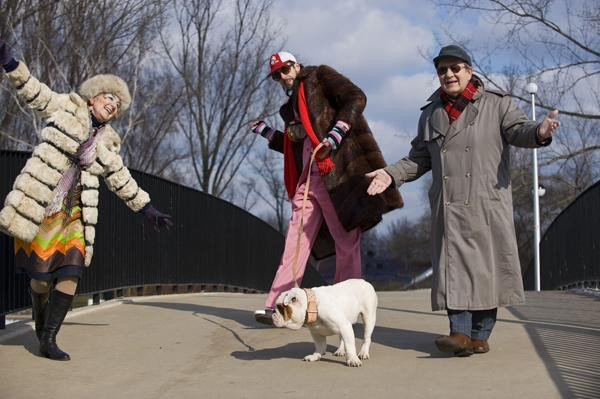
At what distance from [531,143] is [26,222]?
3225 mm

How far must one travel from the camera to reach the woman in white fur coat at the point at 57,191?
5879 millimetres

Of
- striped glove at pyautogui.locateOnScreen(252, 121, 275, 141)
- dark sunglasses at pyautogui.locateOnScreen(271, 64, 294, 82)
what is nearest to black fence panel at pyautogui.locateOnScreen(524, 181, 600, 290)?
striped glove at pyautogui.locateOnScreen(252, 121, 275, 141)

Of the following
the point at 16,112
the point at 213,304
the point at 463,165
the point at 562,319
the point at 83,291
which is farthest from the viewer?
the point at 16,112

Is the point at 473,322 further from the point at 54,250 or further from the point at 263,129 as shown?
the point at 54,250

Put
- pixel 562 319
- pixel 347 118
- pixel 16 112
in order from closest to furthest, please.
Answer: pixel 347 118 < pixel 562 319 < pixel 16 112

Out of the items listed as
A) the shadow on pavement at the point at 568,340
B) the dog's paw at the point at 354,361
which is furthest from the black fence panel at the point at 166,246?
the shadow on pavement at the point at 568,340

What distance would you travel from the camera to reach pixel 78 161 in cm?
618

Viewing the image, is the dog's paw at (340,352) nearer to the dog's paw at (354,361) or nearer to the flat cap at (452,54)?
the dog's paw at (354,361)

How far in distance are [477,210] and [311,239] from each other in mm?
1737

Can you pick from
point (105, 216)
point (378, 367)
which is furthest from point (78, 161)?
point (105, 216)

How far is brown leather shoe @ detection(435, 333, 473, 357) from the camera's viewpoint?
5.73 metres

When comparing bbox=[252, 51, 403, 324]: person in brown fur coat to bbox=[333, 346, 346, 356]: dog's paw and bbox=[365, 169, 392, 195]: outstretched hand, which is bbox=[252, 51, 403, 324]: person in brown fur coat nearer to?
bbox=[365, 169, 392, 195]: outstretched hand

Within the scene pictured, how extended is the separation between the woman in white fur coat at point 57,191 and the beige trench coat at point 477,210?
2.31m

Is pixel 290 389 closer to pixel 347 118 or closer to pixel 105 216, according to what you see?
pixel 347 118
